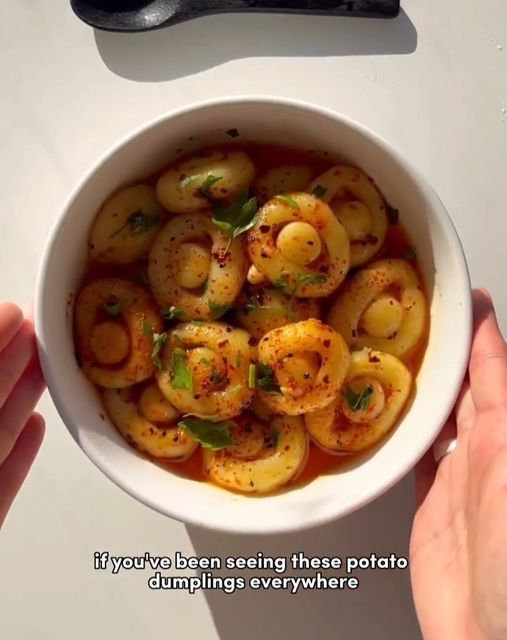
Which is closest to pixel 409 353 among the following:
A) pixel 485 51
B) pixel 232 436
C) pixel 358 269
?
pixel 358 269

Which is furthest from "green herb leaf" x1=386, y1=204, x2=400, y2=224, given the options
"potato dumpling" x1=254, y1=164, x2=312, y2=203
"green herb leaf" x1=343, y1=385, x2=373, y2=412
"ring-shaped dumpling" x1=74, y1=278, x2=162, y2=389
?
"ring-shaped dumpling" x1=74, y1=278, x2=162, y2=389

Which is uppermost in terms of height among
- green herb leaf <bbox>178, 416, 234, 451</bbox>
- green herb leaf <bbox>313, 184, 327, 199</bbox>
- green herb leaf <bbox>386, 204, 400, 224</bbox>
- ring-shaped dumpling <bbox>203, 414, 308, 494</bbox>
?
green herb leaf <bbox>313, 184, 327, 199</bbox>

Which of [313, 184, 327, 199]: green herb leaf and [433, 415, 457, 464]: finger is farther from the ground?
[313, 184, 327, 199]: green herb leaf

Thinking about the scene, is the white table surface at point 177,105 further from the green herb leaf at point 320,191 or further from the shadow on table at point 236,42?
the green herb leaf at point 320,191

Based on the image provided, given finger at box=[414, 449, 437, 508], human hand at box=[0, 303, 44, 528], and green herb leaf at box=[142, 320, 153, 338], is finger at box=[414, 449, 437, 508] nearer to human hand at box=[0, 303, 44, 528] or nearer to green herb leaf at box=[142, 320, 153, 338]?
green herb leaf at box=[142, 320, 153, 338]

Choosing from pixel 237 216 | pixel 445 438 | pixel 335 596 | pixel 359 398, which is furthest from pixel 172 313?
pixel 335 596

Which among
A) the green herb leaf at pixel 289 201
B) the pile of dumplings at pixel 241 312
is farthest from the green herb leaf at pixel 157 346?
the green herb leaf at pixel 289 201

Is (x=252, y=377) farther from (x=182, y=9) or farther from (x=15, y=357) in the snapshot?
(x=182, y=9)

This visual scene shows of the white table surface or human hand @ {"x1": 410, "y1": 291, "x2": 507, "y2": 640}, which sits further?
the white table surface
